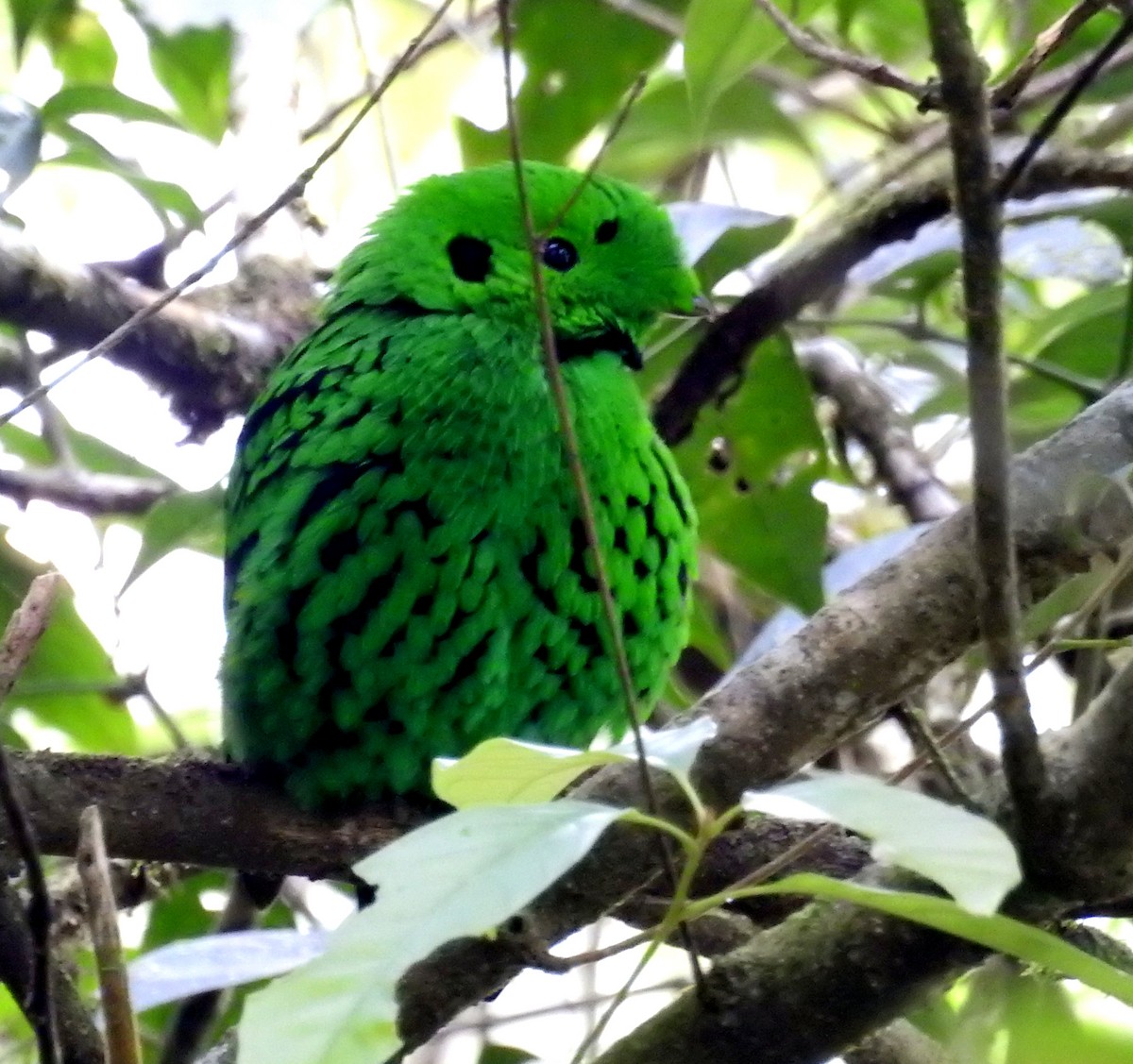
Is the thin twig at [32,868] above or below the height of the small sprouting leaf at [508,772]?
above

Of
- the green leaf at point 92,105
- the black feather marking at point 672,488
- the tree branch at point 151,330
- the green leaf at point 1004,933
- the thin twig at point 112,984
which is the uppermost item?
the green leaf at point 92,105

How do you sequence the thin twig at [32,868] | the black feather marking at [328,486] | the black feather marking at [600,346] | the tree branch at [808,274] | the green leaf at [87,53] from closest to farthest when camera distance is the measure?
the thin twig at [32,868] < the black feather marking at [328,486] < the black feather marking at [600,346] < the tree branch at [808,274] < the green leaf at [87,53]

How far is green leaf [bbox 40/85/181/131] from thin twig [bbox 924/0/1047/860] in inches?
80.8

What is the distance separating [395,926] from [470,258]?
1.81 meters

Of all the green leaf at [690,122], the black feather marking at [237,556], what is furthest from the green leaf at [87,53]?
the black feather marking at [237,556]

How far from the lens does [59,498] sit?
305cm

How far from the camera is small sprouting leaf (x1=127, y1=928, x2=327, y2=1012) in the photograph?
1590mm

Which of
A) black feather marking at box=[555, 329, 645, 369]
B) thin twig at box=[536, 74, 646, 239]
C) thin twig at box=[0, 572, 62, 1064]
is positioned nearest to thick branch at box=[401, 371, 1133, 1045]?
thin twig at box=[0, 572, 62, 1064]

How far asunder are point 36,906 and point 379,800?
1.01 meters

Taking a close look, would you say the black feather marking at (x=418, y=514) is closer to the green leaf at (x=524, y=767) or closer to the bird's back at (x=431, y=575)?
the bird's back at (x=431, y=575)

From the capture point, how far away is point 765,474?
2.96 metres

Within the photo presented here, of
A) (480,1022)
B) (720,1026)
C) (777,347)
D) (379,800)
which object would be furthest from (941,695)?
(720,1026)

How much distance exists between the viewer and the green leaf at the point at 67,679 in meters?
2.73

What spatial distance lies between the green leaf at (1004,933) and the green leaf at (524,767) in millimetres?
153
